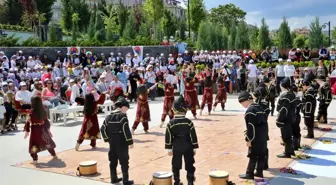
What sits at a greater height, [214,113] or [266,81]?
[266,81]

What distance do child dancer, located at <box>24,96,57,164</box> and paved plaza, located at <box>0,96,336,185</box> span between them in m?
0.39

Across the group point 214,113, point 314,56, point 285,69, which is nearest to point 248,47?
point 314,56

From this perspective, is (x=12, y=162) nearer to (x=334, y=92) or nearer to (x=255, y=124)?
(x=255, y=124)

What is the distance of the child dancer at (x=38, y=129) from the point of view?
879 cm

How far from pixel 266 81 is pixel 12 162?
7.24 metres

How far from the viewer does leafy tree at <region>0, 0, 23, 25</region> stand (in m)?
48.1

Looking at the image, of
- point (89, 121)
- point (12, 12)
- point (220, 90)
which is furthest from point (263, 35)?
point (12, 12)

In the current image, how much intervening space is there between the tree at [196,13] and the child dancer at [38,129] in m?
39.9

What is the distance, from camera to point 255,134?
7191 mm

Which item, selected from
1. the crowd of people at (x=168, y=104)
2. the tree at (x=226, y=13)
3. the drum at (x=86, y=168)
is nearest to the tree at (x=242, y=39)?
the crowd of people at (x=168, y=104)

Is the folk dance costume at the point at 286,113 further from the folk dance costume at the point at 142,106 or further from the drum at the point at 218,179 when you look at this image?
the folk dance costume at the point at 142,106

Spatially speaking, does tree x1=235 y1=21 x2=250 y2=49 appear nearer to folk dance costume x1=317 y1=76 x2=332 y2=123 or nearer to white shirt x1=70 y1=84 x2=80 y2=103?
white shirt x1=70 y1=84 x2=80 y2=103

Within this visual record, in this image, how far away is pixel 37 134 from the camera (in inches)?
352

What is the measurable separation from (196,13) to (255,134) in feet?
137
